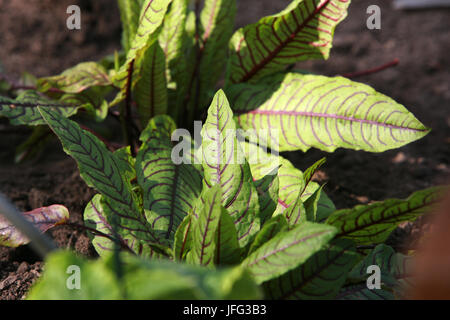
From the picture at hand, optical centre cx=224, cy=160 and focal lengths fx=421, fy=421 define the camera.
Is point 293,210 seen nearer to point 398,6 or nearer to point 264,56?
point 264,56

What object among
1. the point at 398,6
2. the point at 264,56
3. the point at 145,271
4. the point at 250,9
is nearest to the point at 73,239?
the point at 145,271

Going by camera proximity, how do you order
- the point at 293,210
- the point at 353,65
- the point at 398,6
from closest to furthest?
1. the point at 293,210
2. the point at 353,65
3. the point at 398,6

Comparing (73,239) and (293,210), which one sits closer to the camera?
(293,210)

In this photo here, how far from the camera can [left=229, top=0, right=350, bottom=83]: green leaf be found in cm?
120

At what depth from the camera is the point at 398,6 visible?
8.33ft

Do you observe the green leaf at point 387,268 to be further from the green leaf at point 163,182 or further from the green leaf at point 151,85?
the green leaf at point 151,85

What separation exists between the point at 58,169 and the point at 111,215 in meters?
0.62

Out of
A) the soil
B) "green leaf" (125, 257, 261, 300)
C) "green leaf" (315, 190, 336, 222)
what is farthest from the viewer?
the soil

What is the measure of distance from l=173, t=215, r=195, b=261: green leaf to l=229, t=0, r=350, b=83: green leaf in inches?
25.7

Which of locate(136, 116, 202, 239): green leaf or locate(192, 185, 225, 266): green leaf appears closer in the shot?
locate(192, 185, 225, 266): green leaf

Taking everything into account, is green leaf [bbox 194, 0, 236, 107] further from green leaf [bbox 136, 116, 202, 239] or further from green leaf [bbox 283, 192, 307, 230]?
green leaf [bbox 283, 192, 307, 230]

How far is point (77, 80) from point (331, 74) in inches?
50.6

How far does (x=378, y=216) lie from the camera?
0.91 metres

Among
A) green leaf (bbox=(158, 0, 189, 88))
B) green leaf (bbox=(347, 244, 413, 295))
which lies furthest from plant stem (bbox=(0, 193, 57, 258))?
green leaf (bbox=(158, 0, 189, 88))
